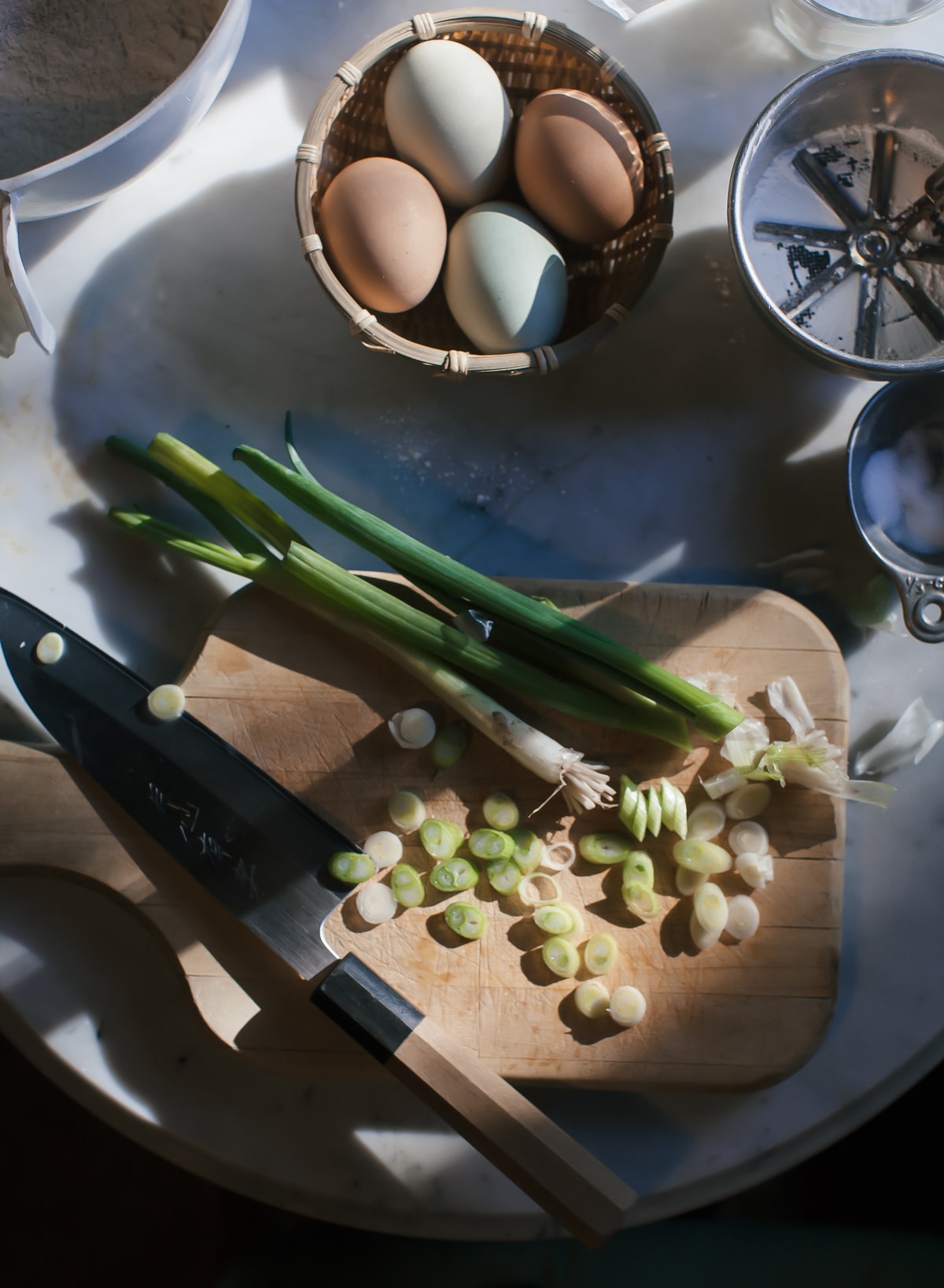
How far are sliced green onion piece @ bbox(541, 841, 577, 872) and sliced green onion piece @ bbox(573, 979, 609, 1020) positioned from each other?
0.37ft

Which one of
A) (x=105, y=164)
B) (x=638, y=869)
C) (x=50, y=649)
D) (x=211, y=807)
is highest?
(x=105, y=164)

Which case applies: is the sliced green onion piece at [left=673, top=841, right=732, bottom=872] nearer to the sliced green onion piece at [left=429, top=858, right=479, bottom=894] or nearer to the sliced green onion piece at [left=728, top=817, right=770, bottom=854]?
the sliced green onion piece at [left=728, top=817, right=770, bottom=854]

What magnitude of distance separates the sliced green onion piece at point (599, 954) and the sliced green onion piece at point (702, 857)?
0.11 meters

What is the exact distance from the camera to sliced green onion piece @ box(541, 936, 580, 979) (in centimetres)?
91

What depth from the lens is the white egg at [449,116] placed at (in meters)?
0.91

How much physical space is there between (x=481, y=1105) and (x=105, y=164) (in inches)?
35.7

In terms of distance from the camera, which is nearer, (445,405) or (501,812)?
(501,812)

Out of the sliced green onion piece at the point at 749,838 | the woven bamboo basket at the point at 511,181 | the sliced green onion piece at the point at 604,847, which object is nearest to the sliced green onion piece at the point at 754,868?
the sliced green onion piece at the point at 749,838

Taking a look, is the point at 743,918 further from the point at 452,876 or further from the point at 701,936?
the point at 452,876

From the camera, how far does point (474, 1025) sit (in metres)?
0.91

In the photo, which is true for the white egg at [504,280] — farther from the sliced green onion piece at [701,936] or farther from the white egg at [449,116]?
the sliced green onion piece at [701,936]

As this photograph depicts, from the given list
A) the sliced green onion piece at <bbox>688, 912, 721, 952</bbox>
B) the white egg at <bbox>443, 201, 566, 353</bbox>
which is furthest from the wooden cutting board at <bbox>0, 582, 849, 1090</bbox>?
the white egg at <bbox>443, 201, 566, 353</bbox>

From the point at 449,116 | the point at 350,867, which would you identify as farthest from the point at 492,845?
the point at 449,116

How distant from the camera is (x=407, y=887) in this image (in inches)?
36.3
